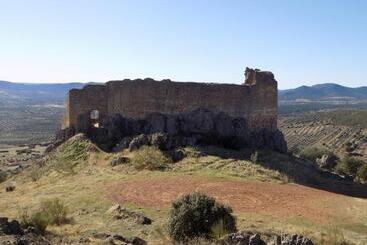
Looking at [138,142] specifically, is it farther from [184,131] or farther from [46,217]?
[46,217]

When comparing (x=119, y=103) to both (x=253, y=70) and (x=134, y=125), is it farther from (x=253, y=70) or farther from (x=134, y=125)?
(x=253, y=70)

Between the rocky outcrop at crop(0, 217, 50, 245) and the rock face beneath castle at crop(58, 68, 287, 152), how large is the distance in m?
18.0

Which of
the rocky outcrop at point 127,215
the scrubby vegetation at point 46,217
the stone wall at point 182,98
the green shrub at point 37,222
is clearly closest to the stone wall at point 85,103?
the stone wall at point 182,98

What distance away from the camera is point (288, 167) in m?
31.8

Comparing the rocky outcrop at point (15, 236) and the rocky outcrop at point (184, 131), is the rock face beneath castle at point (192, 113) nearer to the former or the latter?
the rocky outcrop at point (184, 131)

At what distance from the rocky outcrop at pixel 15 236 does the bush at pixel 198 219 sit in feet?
14.2

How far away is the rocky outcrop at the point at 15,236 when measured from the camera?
13688mm

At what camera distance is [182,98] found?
35.0 metres

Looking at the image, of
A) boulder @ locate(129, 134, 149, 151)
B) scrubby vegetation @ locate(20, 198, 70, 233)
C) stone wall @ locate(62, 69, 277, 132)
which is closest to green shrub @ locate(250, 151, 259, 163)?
stone wall @ locate(62, 69, 277, 132)

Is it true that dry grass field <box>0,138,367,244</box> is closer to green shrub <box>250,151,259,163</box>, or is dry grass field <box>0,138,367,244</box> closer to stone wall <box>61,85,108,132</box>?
green shrub <box>250,151,259,163</box>

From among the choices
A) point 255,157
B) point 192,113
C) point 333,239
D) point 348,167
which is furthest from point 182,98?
point 333,239

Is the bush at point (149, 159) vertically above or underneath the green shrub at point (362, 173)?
above

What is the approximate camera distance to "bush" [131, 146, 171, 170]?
30703 millimetres

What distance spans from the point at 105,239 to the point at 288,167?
59.7 feet
